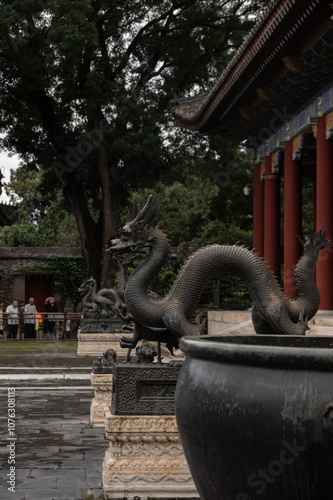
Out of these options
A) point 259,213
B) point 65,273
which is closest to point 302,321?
point 259,213

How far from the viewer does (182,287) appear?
5.76m

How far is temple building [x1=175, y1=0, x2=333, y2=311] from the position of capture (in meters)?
12.0

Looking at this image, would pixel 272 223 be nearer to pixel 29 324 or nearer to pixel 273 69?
pixel 273 69

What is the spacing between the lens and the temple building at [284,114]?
471 inches

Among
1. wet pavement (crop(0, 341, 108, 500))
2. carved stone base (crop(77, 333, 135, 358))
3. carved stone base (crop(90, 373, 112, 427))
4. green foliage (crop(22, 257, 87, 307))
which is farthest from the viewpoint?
green foliage (crop(22, 257, 87, 307))

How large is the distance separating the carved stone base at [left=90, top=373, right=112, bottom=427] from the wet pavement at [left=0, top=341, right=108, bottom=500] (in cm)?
14

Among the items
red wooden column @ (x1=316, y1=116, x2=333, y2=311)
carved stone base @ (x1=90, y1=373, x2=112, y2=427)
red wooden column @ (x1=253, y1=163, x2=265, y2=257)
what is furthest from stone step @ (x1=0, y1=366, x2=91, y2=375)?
red wooden column @ (x1=253, y1=163, x2=265, y2=257)

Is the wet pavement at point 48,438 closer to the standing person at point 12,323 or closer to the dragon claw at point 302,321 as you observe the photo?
the dragon claw at point 302,321

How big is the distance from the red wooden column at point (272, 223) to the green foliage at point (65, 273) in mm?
15101

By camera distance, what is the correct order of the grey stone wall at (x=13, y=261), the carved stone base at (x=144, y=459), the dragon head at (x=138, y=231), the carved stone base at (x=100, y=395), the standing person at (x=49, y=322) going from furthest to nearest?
the grey stone wall at (x=13, y=261) → the standing person at (x=49, y=322) → the carved stone base at (x=100, y=395) → the dragon head at (x=138, y=231) → the carved stone base at (x=144, y=459)

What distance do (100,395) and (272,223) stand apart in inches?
445

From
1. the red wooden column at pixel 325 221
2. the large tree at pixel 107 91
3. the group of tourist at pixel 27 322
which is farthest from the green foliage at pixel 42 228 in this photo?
the red wooden column at pixel 325 221

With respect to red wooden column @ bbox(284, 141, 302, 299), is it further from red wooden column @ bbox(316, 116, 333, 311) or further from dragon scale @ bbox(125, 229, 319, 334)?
dragon scale @ bbox(125, 229, 319, 334)

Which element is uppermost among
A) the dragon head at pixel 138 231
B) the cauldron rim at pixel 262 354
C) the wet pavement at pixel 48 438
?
the dragon head at pixel 138 231
